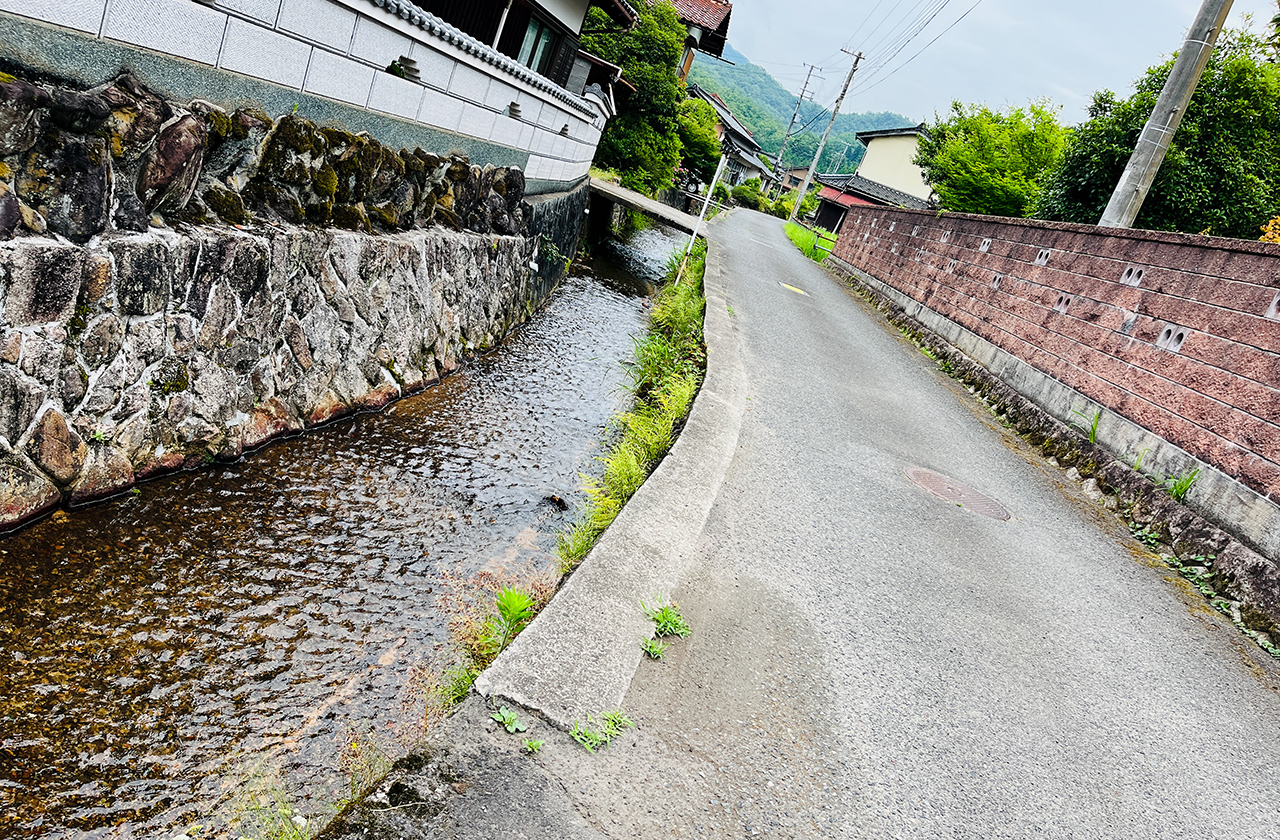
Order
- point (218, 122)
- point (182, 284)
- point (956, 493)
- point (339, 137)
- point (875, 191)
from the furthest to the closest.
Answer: point (875, 191) → point (956, 493) → point (339, 137) → point (218, 122) → point (182, 284)

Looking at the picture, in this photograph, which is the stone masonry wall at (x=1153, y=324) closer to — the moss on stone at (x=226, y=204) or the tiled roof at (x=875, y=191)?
the moss on stone at (x=226, y=204)

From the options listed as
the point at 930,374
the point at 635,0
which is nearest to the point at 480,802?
the point at 930,374

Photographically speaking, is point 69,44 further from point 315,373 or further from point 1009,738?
point 1009,738

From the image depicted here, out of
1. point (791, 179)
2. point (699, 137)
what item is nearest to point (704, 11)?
point (699, 137)

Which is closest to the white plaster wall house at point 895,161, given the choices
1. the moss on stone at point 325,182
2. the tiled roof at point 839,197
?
the tiled roof at point 839,197

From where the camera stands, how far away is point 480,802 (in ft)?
8.64

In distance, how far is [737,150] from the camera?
5788 cm

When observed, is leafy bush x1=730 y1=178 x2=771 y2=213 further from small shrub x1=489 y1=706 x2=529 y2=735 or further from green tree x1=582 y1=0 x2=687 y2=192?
small shrub x1=489 y1=706 x2=529 y2=735

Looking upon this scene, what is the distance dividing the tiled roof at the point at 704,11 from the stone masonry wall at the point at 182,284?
39.6m

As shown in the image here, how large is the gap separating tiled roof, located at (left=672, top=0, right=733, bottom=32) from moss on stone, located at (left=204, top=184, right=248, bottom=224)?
42.0 m

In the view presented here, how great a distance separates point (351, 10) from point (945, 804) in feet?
24.6

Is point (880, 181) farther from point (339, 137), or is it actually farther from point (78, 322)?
point (78, 322)

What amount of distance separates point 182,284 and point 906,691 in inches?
213

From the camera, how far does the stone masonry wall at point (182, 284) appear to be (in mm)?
4168
